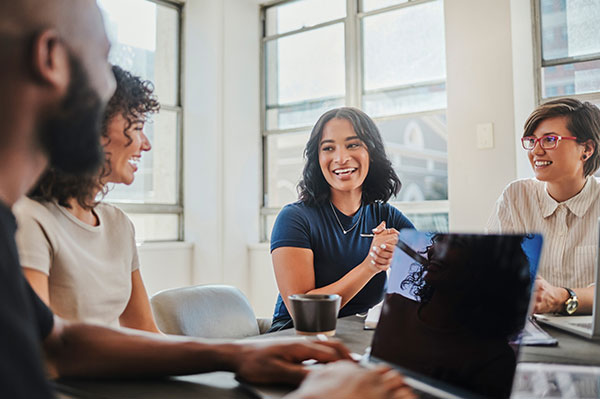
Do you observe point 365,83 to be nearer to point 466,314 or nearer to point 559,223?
point 559,223

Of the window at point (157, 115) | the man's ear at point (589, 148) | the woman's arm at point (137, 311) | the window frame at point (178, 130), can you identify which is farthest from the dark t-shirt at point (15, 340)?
the window frame at point (178, 130)

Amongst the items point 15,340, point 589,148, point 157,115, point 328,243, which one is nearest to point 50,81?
point 15,340

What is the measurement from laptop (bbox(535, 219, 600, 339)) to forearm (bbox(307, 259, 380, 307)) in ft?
1.58

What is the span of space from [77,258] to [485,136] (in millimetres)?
2221

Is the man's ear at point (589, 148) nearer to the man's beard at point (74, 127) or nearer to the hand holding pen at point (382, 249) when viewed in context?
the hand holding pen at point (382, 249)

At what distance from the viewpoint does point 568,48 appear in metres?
2.76

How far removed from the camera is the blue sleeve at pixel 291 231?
1.67 metres

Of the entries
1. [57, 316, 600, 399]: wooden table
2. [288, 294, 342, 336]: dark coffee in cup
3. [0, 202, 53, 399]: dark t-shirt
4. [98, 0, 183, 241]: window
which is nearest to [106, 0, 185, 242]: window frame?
[98, 0, 183, 241]: window

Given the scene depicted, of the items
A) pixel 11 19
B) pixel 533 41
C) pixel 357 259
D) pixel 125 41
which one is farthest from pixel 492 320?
pixel 125 41

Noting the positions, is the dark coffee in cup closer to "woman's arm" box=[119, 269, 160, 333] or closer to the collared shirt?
"woman's arm" box=[119, 269, 160, 333]

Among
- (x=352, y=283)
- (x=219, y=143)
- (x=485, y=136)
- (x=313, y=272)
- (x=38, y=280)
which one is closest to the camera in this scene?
(x=38, y=280)

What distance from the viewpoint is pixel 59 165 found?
1.89 feet

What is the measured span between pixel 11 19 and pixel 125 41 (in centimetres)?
339

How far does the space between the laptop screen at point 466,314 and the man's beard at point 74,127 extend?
1.61ft
